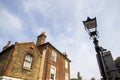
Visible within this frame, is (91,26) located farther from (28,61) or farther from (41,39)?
(41,39)

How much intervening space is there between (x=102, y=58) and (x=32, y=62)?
12982mm

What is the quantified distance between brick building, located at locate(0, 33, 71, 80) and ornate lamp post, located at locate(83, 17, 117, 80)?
1079 centimetres

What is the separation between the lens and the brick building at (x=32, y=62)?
12.8 metres

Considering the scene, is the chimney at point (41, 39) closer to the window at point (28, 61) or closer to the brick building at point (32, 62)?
the brick building at point (32, 62)

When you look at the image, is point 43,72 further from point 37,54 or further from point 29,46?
point 29,46

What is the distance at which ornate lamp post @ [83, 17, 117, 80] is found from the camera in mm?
3895

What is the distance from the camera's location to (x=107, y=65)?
160 inches

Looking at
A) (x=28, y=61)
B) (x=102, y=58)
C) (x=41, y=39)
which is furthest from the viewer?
(x=41, y=39)

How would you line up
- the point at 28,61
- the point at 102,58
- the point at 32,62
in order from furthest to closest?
1. the point at 32,62
2. the point at 28,61
3. the point at 102,58

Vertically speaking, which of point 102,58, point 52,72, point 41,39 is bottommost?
point 102,58

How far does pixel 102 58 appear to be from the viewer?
430 cm

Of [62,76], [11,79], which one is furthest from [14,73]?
[62,76]

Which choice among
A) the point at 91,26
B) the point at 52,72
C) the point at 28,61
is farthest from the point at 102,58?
the point at 52,72

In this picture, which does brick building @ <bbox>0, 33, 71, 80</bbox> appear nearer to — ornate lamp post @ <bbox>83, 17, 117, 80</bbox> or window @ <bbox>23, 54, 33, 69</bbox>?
window @ <bbox>23, 54, 33, 69</bbox>
